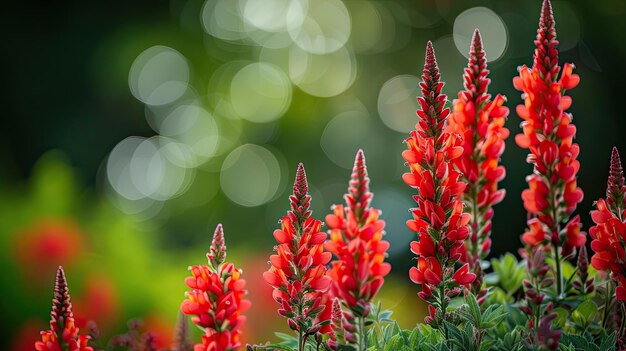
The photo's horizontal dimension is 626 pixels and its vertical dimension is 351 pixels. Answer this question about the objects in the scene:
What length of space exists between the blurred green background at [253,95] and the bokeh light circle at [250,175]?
16 mm

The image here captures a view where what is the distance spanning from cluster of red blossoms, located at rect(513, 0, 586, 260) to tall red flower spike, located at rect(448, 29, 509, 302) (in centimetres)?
7

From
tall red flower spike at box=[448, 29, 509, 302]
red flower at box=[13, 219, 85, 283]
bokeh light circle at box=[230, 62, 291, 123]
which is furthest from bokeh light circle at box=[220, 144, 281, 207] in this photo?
tall red flower spike at box=[448, 29, 509, 302]

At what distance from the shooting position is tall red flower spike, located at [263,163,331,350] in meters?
1.21

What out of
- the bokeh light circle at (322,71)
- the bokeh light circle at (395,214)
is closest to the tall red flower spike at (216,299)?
the bokeh light circle at (395,214)

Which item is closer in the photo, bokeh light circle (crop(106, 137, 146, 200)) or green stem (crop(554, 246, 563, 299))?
green stem (crop(554, 246, 563, 299))

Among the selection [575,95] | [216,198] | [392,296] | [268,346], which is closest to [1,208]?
[392,296]

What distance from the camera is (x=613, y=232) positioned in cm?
134

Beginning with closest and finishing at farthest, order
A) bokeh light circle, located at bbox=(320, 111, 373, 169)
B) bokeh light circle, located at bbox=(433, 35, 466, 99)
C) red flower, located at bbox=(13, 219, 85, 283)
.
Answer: red flower, located at bbox=(13, 219, 85, 283), bokeh light circle, located at bbox=(433, 35, 466, 99), bokeh light circle, located at bbox=(320, 111, 373, 169)

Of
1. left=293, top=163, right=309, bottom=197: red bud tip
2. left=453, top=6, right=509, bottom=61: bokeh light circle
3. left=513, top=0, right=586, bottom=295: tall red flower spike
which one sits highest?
left=453, top=6, right=509, bottom=61: bokeh light circle

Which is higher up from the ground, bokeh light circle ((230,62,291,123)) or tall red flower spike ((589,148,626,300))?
A: bokeh light circle ((230,62,291,123))

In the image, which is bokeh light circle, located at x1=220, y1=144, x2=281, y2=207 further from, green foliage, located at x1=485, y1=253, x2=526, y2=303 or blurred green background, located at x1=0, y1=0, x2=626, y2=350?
green foliage, located at x1=485, y1=253, x2=526, y2=303

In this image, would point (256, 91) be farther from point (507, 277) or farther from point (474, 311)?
point (474, 311)

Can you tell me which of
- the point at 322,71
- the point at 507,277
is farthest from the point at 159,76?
the point at 507,277

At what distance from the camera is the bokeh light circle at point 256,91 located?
6.64 metres
